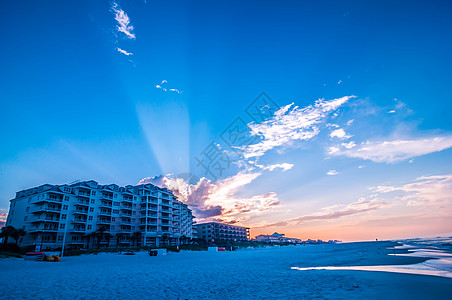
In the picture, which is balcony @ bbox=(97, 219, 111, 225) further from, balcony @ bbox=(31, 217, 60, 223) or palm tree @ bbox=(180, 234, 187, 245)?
palm tree @ bbox=(180, 234, 187, 245)

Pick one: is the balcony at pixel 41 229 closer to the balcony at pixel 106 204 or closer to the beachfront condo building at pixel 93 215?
the beachfront condo building at pixel 93 215

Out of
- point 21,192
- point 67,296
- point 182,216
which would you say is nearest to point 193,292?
point 67,296

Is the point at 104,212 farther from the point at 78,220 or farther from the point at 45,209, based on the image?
the point at 45,209

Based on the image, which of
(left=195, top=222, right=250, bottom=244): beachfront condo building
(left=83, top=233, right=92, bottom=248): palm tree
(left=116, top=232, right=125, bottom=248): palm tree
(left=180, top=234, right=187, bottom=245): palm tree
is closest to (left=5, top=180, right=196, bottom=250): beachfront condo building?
(left=116, top=232, right=125, bottom=248): palm tree

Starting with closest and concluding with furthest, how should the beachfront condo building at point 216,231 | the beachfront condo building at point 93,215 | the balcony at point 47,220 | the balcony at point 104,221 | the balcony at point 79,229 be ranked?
the balcony at point 47,220, the beachfront condo building at point 93,215, the balcony at point 79,229, the balcony at point 104,221, the beachfront condo building at point 216,231

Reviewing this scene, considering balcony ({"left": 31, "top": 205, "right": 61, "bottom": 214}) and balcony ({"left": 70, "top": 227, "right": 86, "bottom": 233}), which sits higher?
balcony ({"left": 31, "top": 205, "right": 61, "bottom": 214})

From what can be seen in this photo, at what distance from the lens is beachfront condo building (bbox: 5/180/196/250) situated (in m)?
56.6

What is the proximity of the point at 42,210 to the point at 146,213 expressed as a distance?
28790mm

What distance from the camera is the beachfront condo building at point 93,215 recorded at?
5656 centimetres

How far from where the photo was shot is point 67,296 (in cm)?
937

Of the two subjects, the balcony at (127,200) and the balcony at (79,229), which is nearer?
the balcony at (79,229)

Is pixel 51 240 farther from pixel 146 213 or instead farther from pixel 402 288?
pixel 402 288

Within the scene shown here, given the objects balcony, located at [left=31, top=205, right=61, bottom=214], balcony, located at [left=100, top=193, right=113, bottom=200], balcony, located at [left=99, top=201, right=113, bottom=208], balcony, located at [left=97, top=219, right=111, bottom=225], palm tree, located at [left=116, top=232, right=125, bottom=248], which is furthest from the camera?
balcony, located at [left=100, top=193, right=113, bottom=200]

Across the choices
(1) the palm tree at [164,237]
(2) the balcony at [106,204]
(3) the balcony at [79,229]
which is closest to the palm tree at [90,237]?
(3) the balcony at [79,229]
